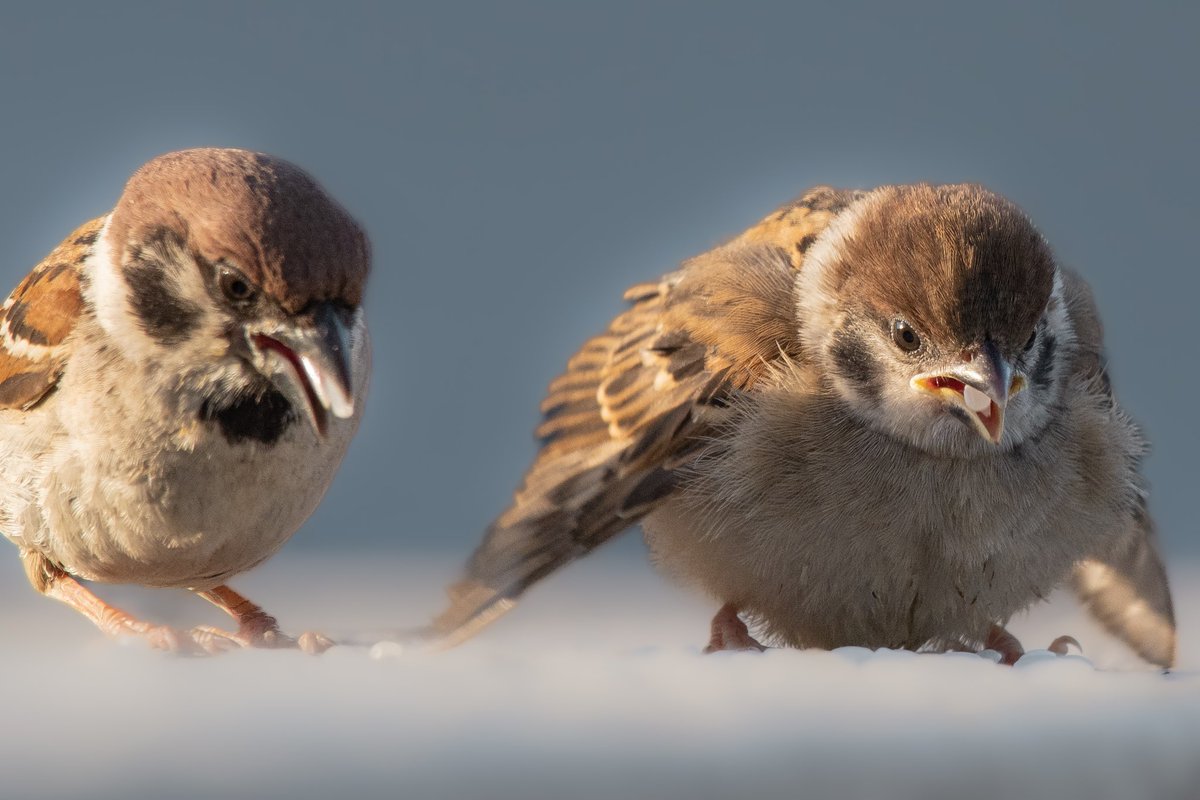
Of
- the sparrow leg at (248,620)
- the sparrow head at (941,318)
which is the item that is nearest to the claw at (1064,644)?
the sparrow head at (941,318)

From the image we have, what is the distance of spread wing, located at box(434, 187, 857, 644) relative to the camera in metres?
1.75

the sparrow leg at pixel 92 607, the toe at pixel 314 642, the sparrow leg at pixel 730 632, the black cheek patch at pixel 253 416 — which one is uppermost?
the black cheek patch at pixel 253 416

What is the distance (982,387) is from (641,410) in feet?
1.39

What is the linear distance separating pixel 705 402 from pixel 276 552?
532mm

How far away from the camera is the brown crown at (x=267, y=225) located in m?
1.46

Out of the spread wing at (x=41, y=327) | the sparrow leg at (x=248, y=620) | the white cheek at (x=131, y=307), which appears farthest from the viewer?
the sparrow leg at (x=248, y=620)

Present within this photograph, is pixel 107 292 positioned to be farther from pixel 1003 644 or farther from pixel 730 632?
pixel 1003 644

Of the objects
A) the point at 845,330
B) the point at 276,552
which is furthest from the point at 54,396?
the point at 845,330

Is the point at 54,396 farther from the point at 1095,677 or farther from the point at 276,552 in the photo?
the point at 1095,677

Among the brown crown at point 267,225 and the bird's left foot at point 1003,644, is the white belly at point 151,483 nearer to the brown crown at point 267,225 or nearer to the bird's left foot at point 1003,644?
the brown crown at point 267,225

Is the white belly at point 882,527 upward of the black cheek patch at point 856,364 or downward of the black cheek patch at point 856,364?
downward

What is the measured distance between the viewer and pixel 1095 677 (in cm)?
121

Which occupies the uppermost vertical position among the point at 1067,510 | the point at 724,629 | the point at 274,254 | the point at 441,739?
the point at 274,254

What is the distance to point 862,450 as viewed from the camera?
70.2 inches
